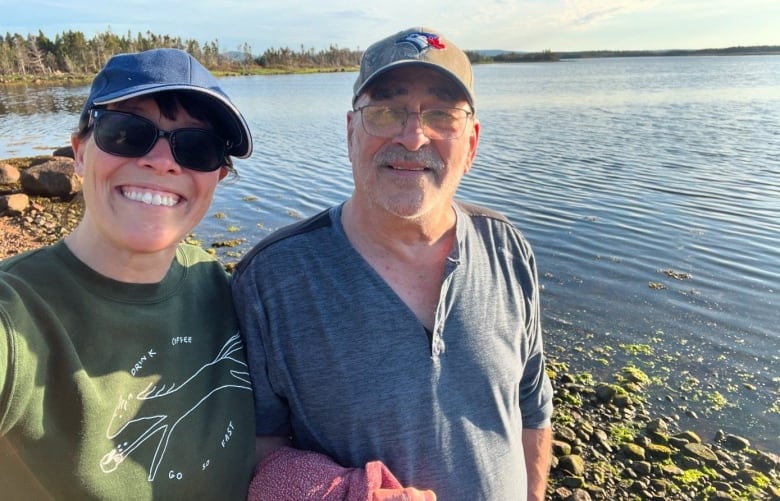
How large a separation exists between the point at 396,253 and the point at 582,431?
470 cm

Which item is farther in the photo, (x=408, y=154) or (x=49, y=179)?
(x=49, y=179)

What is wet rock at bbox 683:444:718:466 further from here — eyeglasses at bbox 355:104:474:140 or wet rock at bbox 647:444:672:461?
eyeglasses at bbox 355:104:474:140

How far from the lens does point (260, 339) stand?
262 cm

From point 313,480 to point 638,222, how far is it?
13329 millimetres

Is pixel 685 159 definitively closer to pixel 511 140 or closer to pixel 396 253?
pixel 511 140

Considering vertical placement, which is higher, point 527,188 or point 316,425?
point 316,425

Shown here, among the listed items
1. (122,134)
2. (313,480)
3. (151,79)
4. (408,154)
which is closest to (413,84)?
(408,154)

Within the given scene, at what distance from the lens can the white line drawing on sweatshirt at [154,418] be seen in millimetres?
1995

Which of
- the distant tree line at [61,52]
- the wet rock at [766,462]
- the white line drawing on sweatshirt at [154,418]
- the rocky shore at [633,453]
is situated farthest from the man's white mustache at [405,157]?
the distant tree line at [61,52]

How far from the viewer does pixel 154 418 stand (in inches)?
82.4

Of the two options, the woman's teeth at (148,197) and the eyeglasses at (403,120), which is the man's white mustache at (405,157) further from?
the woman's teeth at (148,197)

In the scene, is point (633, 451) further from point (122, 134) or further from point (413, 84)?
point (122, 134)

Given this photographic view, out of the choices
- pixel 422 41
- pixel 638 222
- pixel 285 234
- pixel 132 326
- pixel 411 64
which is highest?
pixel 422 41

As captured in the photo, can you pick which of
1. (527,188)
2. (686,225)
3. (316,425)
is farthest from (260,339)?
(527,188)
